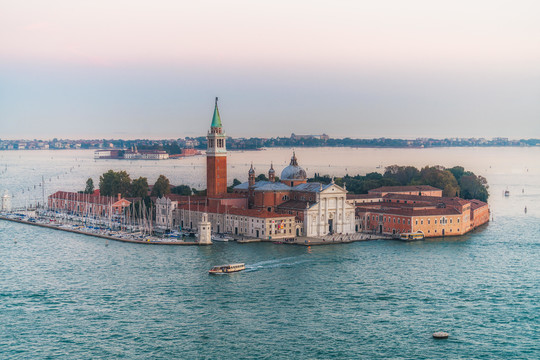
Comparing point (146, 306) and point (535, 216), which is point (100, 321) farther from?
point (535, 216)

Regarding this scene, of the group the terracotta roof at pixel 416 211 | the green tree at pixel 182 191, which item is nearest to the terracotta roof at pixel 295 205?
the terracotta roof at pixel 416 211

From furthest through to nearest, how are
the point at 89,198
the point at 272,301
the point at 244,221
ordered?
the point at 89,198
the point at 244,221
the point at 272,301

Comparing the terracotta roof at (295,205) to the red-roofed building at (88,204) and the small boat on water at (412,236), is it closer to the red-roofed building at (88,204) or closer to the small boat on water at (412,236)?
the small boat on water at (412,236)

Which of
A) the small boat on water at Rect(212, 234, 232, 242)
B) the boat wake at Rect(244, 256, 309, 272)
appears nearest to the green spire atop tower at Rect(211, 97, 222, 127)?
the small boat on water at Rect(212, 234, 232, 242)

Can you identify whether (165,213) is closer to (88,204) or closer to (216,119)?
(216,119)

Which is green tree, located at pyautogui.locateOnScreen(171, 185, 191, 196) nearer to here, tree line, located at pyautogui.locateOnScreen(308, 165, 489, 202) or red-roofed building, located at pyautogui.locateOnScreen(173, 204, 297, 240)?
tree line, located at pyautogui.locateOnScreen(308, 165, 489, 202)

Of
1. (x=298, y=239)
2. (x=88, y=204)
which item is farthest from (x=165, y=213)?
(x=298, y=239)
